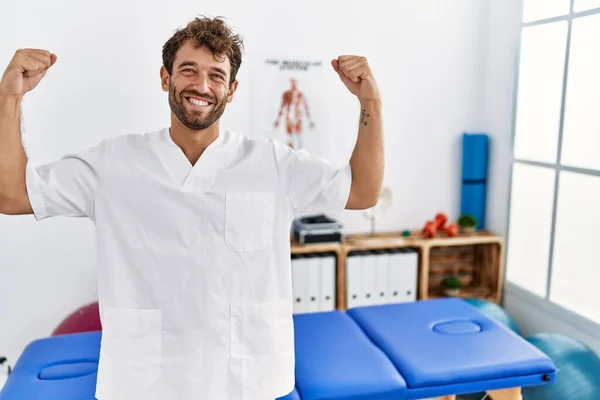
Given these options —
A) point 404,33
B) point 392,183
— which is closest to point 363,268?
point 392,183

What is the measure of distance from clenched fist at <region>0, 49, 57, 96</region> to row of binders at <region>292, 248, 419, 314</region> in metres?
1.75

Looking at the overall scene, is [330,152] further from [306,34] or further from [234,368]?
[234,368]

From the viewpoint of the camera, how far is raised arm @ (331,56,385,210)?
1.33m

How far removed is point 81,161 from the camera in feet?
4.26

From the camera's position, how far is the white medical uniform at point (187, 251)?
132 cm

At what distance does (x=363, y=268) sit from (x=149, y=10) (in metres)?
1.65

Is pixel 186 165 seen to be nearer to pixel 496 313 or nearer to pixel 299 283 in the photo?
pixel 299 283

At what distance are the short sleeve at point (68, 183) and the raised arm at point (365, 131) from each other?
58 cm

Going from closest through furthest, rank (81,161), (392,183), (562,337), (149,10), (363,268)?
(81,161) → (562,337) → (149,10) → (363,268) → (392,183)

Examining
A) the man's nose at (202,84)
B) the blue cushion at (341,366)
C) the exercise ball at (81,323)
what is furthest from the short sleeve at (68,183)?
the exercise ball at (81,323)

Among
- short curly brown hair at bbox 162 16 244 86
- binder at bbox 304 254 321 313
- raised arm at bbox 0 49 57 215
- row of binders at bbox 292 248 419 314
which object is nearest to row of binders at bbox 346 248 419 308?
row of binders at bbox 292 248 419 314

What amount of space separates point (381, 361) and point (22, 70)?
1.25 meters

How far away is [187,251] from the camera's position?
1328 mm

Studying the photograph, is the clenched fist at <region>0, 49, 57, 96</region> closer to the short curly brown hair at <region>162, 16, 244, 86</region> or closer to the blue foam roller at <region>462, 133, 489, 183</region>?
the short curly brown hair at <region>162, 16, 244, 86</region>
